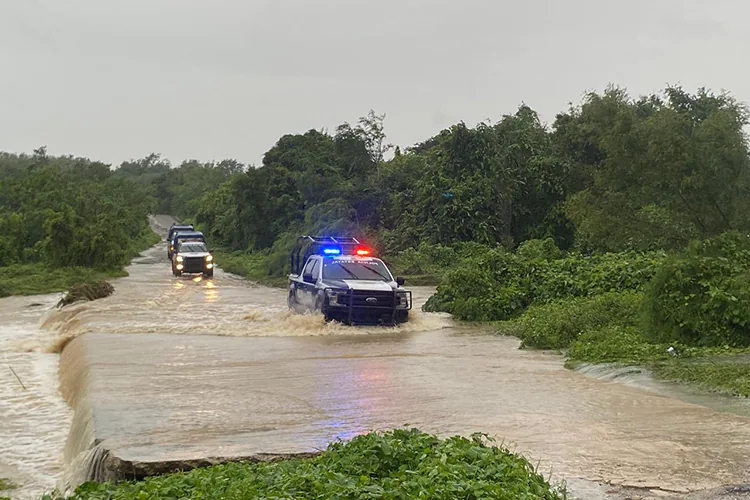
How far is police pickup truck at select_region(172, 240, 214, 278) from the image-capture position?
128 feet

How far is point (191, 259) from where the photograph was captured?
39.2 m

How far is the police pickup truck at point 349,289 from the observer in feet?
60.9

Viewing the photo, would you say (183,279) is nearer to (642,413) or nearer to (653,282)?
(653,282)

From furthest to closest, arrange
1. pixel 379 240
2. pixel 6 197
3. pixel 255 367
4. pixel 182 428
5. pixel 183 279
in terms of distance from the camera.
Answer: pixel 6 197 → pixel 379 240 → pixel 183 279 → pixel 255 367 → pixel 182 428

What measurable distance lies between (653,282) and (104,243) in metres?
31.7

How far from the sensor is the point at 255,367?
14.0m

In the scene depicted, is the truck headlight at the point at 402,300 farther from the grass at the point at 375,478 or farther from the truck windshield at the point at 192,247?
the truck windshield at the point at 192,247

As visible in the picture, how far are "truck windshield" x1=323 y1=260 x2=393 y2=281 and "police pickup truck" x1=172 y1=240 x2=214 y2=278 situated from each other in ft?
68.2

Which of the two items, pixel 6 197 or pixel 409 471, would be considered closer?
pixel 409 471

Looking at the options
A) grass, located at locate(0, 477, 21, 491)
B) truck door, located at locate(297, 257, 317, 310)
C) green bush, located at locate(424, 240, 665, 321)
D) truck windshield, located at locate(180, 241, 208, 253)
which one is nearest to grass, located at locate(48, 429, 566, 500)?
grass, located at locate(0, 477, 21, 491)

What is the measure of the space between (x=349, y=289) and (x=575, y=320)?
4892mm

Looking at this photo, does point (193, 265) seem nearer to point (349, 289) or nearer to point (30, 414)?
point (349, 289)

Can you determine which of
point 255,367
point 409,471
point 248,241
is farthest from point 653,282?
point 248,241

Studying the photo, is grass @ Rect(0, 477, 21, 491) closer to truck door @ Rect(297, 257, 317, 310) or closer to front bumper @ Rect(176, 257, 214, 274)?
truck door @ Rect(297, 257, 317, 310)
